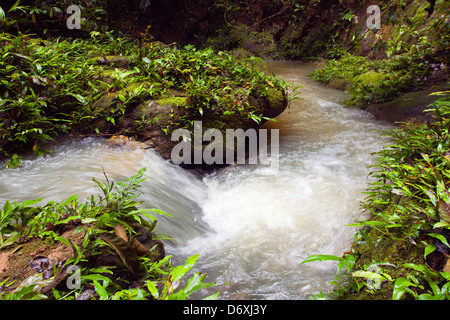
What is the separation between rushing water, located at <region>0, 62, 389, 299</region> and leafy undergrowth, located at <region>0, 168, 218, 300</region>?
1.77 feet

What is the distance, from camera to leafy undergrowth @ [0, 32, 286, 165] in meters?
3.48

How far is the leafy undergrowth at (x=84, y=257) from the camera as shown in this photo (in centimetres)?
146

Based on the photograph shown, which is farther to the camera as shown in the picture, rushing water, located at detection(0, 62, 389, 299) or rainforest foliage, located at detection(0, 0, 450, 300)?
rushing water, located at detection(0, 62, 389, 299)

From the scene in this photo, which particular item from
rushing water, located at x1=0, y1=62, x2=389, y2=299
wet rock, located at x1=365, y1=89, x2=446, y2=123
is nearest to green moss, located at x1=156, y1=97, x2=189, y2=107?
rushing water, located at x1=0, y1=62, x2=389, y2=299

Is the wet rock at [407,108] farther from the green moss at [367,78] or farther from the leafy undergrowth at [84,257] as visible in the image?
the leafy undergrowth at [84,257]

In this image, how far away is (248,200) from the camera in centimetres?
377

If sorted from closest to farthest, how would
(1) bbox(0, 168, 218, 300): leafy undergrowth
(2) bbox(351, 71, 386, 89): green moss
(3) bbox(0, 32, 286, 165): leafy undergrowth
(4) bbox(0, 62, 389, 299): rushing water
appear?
(1) bbox(0, 168, 218, 300): leafy undergrowth
(4) bbox(0, 62, 389, 299): rushing water
(3) bbox(0, 32, 286, 165): leafy undergrowth
(2) bbox(351, 71, 386, 89): green moss

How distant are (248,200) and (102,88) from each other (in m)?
3.02

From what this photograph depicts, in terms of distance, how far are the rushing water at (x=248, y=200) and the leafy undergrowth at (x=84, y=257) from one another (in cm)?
54

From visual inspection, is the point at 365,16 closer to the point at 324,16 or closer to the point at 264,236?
the point at 324,16

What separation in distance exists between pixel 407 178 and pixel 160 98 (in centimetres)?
361

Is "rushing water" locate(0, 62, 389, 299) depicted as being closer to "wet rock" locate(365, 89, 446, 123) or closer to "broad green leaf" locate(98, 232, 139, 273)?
"broad green leaf" locate(98, 232, 139, 273)

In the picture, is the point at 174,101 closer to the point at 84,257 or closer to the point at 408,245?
the point at 84,257

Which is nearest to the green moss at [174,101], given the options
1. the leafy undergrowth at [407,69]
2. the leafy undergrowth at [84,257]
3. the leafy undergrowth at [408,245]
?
the leafy undergrowth at [84,257]
